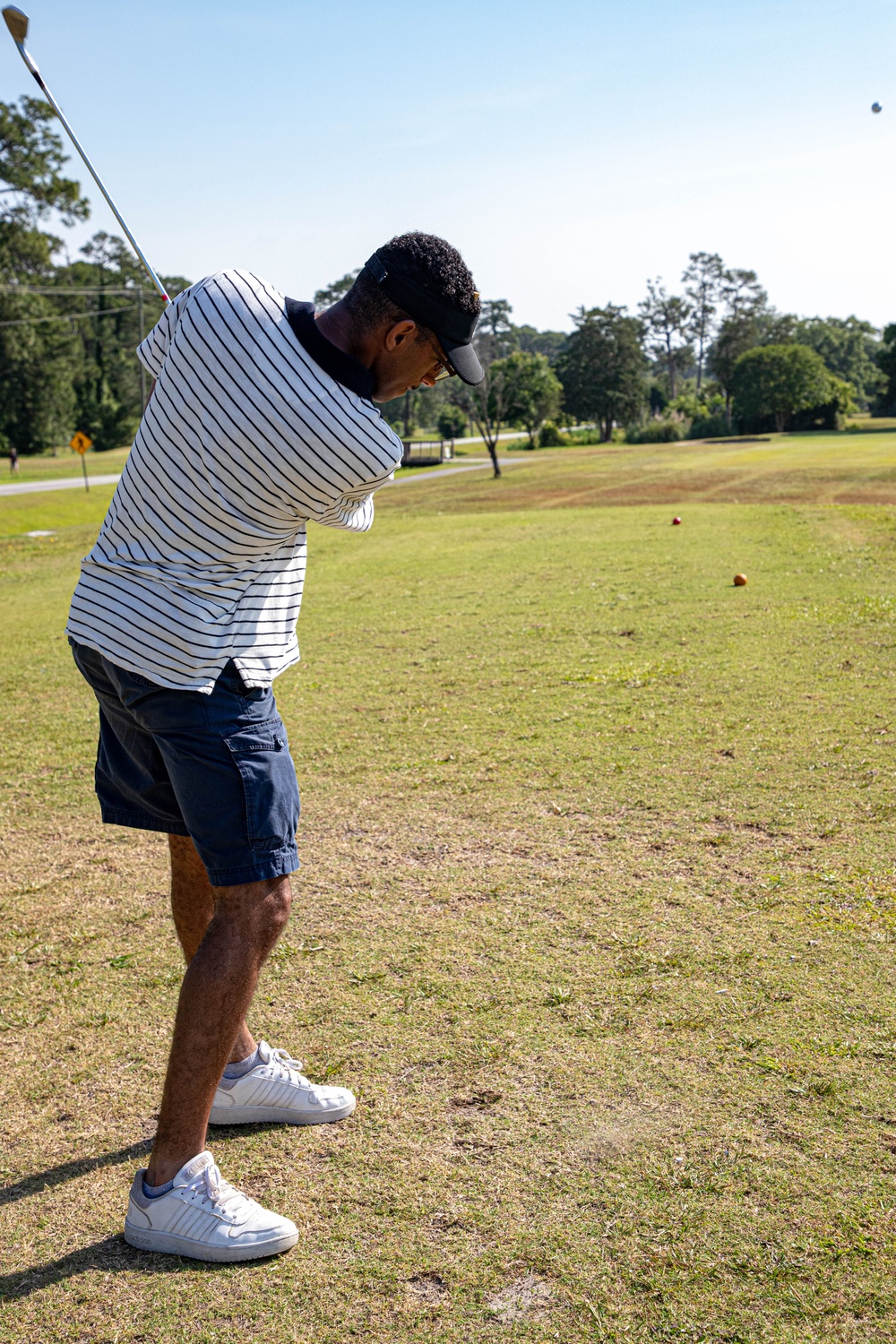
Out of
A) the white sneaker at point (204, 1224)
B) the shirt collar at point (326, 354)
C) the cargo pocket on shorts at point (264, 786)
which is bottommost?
the white sneaker at point (204, 1224)

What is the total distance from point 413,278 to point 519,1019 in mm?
2051

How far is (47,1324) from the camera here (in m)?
2.13

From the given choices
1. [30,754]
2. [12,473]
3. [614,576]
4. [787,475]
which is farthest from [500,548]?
[12,473]

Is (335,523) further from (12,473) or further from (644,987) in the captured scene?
(12,473)

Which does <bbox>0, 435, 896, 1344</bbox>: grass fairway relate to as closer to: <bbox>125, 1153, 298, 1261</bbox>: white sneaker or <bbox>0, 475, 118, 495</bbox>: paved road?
<bbox>125, 1153, 298, 1261</bbox>: white sneaker

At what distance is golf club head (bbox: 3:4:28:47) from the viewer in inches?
126

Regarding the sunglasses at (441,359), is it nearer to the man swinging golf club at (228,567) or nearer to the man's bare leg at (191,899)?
the man swinging golf club at (228,567)

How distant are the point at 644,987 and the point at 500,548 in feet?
43.4

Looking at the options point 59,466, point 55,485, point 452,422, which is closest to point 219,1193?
point 55,485

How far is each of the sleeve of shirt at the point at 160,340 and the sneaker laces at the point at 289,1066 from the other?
67.1 inches

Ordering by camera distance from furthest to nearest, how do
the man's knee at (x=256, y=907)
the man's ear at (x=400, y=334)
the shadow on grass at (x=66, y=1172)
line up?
the shadow on grass at (x=66, y=1172), the man's knee at (x=256, y=907), the man's ear at (x=400, y=334)

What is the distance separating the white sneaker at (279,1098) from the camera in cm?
277

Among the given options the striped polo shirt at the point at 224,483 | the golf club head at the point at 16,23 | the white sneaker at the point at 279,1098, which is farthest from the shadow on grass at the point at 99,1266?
the golf club head at the point at 16,23

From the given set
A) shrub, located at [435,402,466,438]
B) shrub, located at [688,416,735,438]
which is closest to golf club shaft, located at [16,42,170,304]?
shrub, located at [688,416,735,438]
